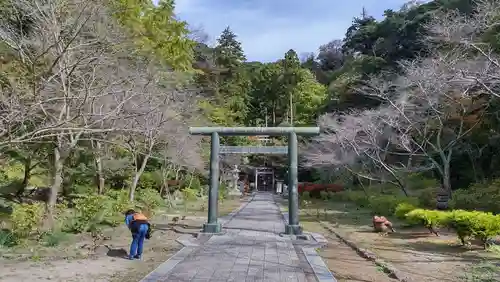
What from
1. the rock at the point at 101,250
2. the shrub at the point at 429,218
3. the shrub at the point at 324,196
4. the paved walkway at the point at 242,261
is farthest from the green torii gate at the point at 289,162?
the shrub at the point at 324,196

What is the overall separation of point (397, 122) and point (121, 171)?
13410mm

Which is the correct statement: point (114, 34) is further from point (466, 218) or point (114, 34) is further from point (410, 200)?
point (410, 200)

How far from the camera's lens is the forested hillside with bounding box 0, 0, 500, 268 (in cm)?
810

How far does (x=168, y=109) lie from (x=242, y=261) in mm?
9555

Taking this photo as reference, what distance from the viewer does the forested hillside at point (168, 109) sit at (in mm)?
8102

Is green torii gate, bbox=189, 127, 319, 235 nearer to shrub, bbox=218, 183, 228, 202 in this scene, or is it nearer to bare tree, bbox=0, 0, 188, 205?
bare tree, bbox=0, 0, 188, 205

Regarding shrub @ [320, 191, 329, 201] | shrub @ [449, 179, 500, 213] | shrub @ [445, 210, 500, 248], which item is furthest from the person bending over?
shrub @ [320, 191, 329, 201]

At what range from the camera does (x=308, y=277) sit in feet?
22.9

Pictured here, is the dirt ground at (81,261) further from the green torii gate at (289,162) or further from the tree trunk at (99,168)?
the tree trunk at (99,168)

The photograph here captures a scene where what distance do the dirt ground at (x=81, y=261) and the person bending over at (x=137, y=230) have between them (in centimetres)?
20

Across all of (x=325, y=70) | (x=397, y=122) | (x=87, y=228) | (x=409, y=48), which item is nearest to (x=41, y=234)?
(x=87, y=228)

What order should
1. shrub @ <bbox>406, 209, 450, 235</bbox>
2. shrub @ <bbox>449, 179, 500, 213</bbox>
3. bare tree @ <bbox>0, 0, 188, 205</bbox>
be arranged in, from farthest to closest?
shrub @ <bbox>449, 179, 500, 213</bbox>
shrub @ <bbox>406, 209, 450, 235</bbox>
bare tree @ <bbox>0, 0, 188, 205</bbox>

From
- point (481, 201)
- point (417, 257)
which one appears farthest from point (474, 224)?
point (481, 201)

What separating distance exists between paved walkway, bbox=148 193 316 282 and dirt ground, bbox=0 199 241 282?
0.69 meters
